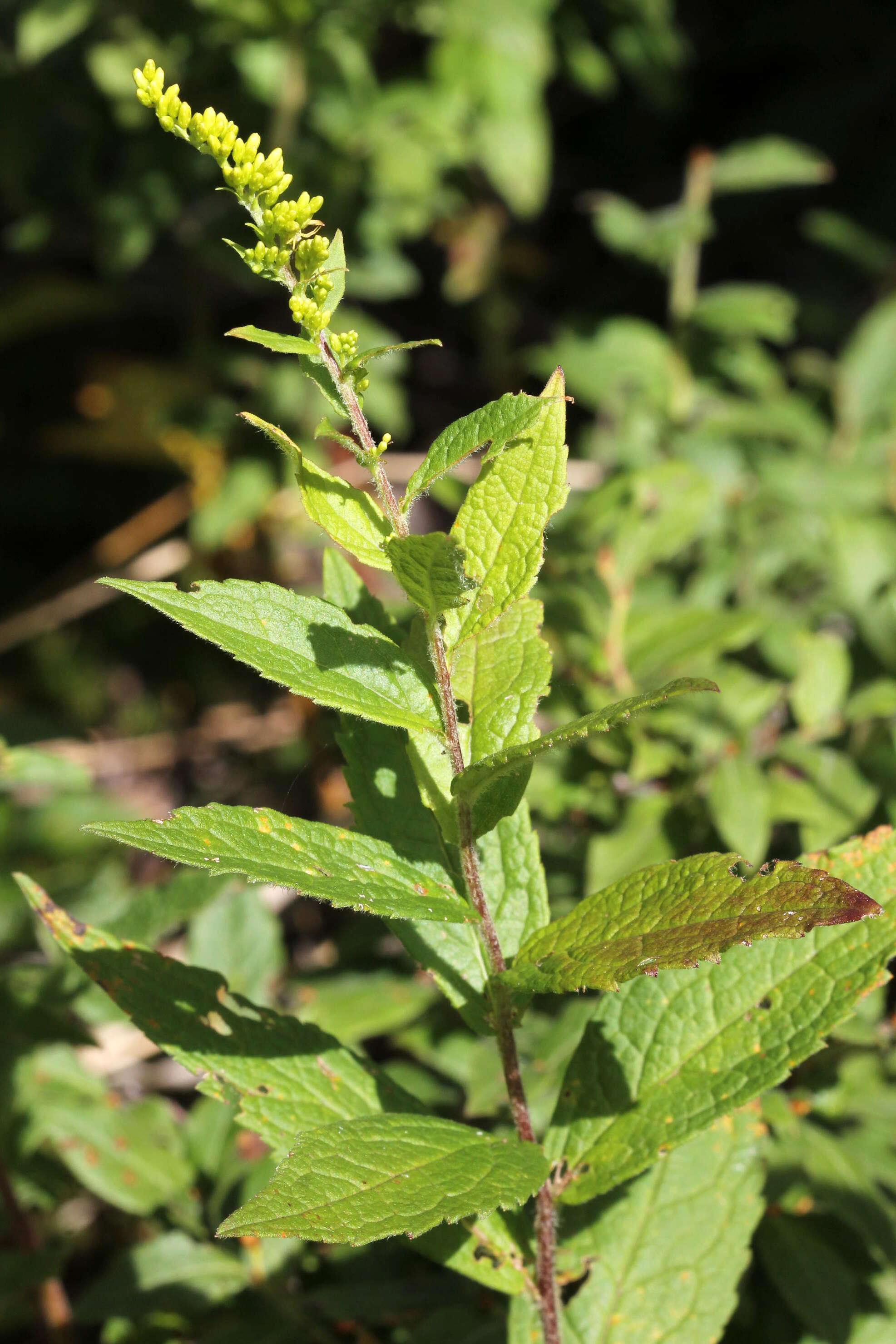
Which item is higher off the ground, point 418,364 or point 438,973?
point 418,364

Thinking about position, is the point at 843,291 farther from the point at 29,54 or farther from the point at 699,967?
the point at 699,967

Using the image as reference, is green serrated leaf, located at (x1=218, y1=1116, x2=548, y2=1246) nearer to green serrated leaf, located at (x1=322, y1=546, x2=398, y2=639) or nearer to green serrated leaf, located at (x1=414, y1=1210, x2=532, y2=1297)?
green serrated leaf, located at (x1=414, y1=1210, x2=532, y2=1297)

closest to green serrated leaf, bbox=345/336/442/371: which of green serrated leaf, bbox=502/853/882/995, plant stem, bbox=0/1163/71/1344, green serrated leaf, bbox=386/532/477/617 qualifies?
green serrated leaf, bbox=386/532/477/617

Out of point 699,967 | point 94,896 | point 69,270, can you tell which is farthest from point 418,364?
point 699,967

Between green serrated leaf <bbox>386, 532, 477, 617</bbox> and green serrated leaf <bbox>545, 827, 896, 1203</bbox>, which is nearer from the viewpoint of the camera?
green serrated leaf <bbox>386, 532, 477, 617</bbox>

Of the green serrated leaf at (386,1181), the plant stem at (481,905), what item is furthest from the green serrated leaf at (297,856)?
the green serrated leaf at (386,1181)

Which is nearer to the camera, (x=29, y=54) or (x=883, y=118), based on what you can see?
(x=29, y=54)
